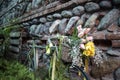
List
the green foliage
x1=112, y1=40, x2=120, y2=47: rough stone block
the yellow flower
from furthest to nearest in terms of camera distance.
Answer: the green foliage → x1=112, y1=40, x2=120, y2=47: rough stone block → the yellow flower

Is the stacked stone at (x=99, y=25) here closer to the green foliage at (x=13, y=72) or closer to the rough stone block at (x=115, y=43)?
the rough stone block at (x=115, y=43)

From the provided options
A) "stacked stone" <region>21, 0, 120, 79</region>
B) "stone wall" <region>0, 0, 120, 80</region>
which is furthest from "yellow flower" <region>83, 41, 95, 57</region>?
"stacked stone" <region>21, 0, 120, 79</region>

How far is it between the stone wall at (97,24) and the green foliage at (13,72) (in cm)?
75

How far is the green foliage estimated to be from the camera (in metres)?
3.98

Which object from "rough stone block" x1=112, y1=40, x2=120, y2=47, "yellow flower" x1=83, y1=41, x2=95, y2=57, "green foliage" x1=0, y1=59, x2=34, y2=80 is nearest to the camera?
"yellow flower" x1=83, y1=41, x2=95, y2=57

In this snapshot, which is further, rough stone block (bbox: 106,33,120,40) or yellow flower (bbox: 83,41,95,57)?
rough stone block (bbox: 106,33,120,40)

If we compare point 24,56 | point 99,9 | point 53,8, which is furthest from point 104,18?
point 24,56

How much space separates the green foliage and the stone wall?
0.75 m

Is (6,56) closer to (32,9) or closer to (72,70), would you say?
(32,9)

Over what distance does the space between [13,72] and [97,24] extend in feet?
6.03

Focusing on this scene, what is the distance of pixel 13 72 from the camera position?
432 centimetres

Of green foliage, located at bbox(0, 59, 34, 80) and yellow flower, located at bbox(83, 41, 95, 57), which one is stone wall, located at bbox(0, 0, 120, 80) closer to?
yellow flower, located at bbox(83, 41, 95, 57)

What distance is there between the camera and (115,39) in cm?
282

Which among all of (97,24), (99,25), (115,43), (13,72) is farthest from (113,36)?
(13,72)
